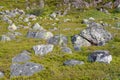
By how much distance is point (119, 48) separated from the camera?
30.0 metres

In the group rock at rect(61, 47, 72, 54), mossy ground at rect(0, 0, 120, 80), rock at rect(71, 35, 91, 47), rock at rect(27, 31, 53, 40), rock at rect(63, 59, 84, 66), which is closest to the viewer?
mossy ground at rect(0, 0, 120, 80)

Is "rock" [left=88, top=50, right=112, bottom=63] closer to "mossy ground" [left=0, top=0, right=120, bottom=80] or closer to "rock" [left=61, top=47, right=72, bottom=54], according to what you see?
"mossy ground" [left=0, top=0, right=120, bottom=80]

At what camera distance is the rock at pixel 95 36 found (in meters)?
34.1

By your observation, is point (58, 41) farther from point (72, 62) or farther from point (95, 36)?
point (72, 62)

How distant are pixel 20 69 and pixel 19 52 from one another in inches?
207

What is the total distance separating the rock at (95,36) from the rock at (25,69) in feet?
32.2

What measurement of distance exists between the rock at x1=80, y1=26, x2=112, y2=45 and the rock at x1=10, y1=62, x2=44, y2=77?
32.2 feet

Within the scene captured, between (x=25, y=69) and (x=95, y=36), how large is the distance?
1146 centimetres

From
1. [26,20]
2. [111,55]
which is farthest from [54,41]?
[26,20]

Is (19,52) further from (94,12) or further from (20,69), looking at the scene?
(94,12)

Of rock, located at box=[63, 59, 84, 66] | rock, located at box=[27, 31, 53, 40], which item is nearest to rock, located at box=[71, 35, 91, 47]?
rock, located at box=[27, 31, 53, 40]

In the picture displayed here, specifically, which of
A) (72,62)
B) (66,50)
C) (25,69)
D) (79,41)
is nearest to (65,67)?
(72,62)

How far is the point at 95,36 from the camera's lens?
3447 centimetres

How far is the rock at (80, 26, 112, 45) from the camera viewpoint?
34.1m
